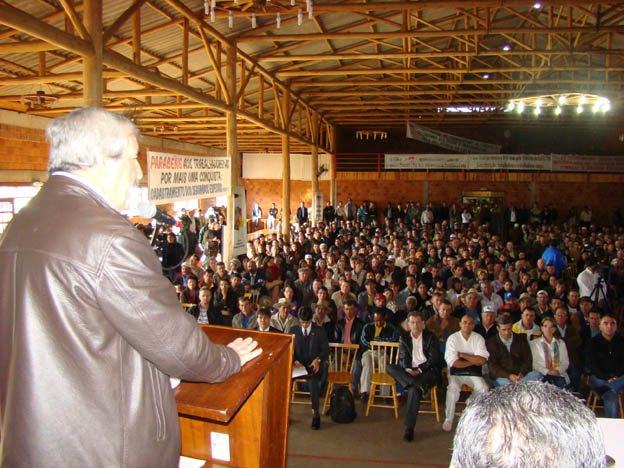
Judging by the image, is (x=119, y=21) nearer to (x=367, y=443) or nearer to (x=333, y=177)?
(x=367, y=443)

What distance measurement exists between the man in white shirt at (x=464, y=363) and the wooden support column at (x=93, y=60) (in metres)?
4.33

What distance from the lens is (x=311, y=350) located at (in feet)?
17.7

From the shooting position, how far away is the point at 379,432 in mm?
4941

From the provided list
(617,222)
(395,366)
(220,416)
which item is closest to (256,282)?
(395,366)

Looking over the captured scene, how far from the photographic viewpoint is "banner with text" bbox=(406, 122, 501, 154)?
57.2 feet

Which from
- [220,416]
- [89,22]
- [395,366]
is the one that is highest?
[89,22]

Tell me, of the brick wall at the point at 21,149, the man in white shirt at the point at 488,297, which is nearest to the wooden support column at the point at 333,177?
the brick wall at the point at 21,149

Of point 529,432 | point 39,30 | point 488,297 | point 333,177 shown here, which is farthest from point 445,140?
point 529,432

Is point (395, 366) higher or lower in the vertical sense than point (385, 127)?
lower

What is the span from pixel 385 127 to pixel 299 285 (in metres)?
18.9

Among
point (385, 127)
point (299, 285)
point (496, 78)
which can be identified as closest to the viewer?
point (299, 285)

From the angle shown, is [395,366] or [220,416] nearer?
[220,416]

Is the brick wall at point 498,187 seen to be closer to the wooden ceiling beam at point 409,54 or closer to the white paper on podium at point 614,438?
the wooden ceiling beam at point 409,54

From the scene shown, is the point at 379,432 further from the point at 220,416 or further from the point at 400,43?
the point at 400,43
